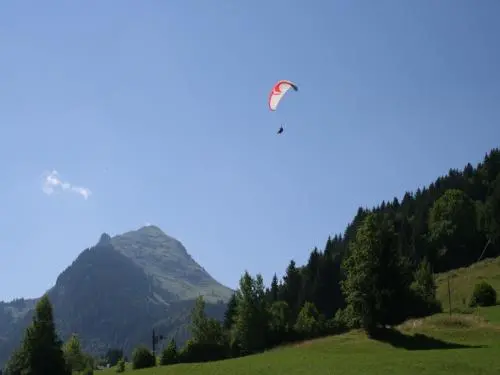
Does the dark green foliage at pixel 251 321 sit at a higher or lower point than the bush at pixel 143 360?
higher

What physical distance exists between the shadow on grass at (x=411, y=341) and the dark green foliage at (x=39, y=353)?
3847 centimetres

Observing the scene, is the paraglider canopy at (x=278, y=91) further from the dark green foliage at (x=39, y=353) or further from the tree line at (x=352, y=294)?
the dark green foliage at (x=39, y=353)

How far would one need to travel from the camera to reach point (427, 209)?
509ft

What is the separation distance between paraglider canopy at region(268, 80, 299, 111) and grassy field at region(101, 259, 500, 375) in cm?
2344

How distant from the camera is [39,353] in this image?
73375 millimetres

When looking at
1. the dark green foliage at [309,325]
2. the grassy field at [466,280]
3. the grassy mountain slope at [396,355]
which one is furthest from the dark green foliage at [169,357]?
the grassy field at [466,280]

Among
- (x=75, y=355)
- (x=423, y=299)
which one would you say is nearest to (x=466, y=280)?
(x=423, y=299)

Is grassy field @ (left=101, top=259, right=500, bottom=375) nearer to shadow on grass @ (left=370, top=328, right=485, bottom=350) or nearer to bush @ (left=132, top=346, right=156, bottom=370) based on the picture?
shadow on grass @ (left=370, top=328, right=485, bottom=350)

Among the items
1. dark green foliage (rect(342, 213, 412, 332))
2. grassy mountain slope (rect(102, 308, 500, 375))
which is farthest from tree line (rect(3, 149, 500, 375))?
grassy mountain slope (rect(102, 308, 500, 375))

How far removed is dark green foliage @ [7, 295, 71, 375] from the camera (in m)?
73.1

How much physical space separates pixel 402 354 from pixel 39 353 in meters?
44.8

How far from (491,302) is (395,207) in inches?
4367

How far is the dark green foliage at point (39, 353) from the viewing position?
73.1 metres

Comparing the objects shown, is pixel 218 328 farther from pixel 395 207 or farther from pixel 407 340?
pixel 395 207
